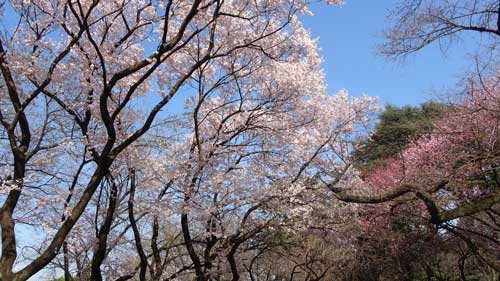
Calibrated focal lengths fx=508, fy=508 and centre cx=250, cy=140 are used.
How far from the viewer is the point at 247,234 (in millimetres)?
10180

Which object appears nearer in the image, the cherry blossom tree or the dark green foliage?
the cherry blossom tree

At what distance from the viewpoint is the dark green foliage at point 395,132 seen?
12.5 meters

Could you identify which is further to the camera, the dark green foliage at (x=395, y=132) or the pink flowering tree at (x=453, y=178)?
the dark green foliage at (x=395, y=132)

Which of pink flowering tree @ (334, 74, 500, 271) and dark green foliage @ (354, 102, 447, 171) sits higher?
dark green foliage @ (354, 102, 447, 171)

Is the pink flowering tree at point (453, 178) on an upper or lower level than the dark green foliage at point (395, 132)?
lower

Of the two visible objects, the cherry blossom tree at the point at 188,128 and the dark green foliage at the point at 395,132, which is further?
the dark green foliage at the point at 395,132

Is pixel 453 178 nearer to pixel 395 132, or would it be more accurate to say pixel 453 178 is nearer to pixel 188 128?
pixel 188 128

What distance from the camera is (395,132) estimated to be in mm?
18125

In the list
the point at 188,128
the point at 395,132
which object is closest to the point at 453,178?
the point at 188,128

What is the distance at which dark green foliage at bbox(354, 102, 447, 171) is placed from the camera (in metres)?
12.5

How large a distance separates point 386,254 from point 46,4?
10.7 metres

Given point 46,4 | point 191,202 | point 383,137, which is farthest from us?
point 383,137

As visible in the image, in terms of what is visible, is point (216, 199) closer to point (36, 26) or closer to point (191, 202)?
point (191, 202)

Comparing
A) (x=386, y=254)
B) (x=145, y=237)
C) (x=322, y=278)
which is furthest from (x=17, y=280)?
(x=386, y=254)
